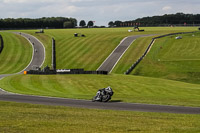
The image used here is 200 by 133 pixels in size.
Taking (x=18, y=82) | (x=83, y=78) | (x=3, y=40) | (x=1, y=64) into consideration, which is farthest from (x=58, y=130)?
(x=3, y=40)

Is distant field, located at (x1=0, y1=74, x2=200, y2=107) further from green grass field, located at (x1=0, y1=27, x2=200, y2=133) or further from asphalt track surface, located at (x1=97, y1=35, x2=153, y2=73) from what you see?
asphalt track surface, located at (x1=97, y1=35, x2=153, y2=73)

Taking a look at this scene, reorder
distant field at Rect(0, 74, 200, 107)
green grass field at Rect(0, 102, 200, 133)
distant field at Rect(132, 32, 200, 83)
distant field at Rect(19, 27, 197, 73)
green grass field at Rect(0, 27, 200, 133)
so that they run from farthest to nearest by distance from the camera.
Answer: distant field at Rect(19, 27, 197, 73) < distant field at Rect(132, 32, 200, 83) < distant field at Rect(0, 74, 200, 107) < green grass field at Rect(0, 27, 200, 133) < green grass field at Rect(0, 102, 200, 133)

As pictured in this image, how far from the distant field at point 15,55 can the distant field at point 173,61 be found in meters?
32.5

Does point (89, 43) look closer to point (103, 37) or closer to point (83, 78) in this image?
point (103, 37)

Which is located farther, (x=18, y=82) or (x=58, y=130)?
(x=18, y=82)

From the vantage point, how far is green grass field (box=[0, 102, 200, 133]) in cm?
2083

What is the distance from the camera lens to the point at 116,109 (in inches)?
1182

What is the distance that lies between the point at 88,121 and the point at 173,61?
7082cm

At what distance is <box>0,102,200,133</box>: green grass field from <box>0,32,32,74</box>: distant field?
218 feet

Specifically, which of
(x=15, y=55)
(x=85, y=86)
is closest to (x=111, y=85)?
(x=85, y=86)

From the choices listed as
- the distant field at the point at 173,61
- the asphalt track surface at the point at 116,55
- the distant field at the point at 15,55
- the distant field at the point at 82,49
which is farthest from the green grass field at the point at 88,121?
the distant field at the point at 15,55

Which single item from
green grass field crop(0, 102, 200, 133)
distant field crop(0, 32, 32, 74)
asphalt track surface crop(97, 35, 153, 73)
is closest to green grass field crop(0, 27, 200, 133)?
green grass field crop(0, 102, 200, 133)

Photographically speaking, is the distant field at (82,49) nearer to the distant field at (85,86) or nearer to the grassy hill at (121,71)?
the grassy hill at (121,71)

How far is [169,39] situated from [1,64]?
54.8m
